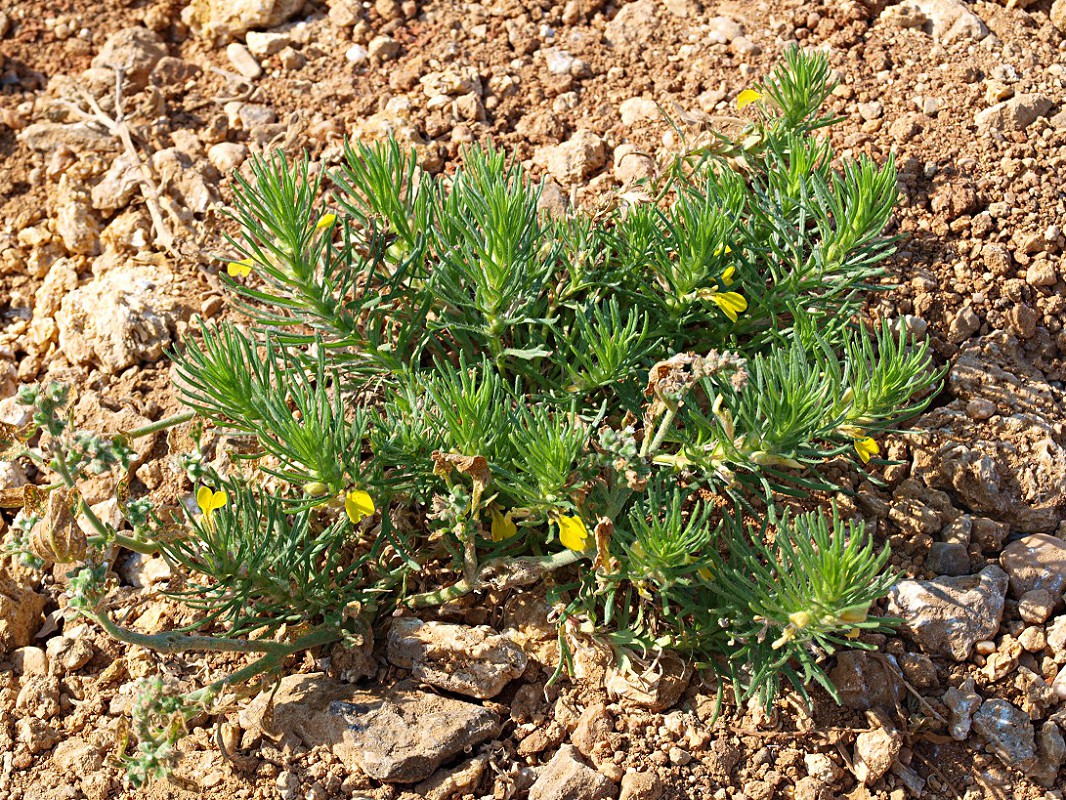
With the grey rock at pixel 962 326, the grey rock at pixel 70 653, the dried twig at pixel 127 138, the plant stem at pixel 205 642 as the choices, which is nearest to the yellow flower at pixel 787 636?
the plant stem at pixel 205 642

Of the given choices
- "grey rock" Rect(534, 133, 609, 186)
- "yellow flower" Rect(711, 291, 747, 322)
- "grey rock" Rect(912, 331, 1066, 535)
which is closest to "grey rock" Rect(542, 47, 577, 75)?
"grey rock" Rect(534, 133, 609, 186)

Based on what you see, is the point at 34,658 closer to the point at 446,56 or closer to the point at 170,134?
the point at 170,134

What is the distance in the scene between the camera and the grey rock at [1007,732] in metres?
3.11

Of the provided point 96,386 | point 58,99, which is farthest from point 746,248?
point 58,99

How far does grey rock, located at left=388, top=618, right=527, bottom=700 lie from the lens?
10.4 feet

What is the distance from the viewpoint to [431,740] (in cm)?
302

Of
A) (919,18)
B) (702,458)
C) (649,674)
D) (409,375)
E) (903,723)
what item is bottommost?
(903,723)

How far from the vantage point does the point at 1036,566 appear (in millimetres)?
3443

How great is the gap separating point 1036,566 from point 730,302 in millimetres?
1344

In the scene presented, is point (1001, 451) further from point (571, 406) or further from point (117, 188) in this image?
point (117, 188)

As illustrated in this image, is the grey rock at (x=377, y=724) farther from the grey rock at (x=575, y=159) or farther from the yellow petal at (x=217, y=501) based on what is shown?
the grey rock at (x=575, y=159)

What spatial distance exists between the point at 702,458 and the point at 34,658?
224cm

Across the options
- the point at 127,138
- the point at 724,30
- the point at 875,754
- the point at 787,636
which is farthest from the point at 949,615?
the point at 127,138

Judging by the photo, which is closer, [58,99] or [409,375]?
[409,375]
